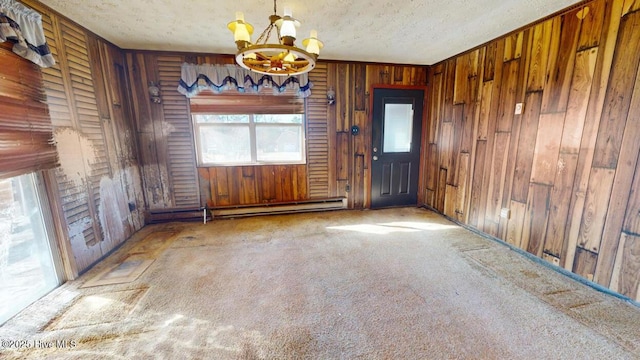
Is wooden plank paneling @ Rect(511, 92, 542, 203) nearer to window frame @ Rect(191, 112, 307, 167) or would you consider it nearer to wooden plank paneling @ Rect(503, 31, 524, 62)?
wooden plank paneling @ Rect(503, 31, 524, 62)

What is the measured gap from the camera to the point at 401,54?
3295 mm

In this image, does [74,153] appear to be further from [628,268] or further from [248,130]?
[628,268]

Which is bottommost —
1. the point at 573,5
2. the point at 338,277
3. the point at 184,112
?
the point at 338,277

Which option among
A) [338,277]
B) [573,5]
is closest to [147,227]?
[338,277]

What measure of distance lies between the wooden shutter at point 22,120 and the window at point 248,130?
1.51 m

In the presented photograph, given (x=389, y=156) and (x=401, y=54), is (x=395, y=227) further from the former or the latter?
(x=401, y=54)

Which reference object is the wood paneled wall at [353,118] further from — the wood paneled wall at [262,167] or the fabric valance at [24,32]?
the fabric valance at [24,32]

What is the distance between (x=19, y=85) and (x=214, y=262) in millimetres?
1997

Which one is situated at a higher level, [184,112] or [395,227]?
[184,112]

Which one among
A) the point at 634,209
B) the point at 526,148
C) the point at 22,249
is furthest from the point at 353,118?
the point at 22,249

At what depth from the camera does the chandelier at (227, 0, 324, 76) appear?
1.50 m

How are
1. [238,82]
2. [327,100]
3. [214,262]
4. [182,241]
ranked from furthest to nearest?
[327,100]
[238,82]
[182,241]
[214,262]

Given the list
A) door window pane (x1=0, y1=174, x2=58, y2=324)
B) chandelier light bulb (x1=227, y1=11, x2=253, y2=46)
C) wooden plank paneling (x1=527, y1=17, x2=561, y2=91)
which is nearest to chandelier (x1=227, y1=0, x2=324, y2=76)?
chandelier light bulb (x1=227, y1=11, x2=253, y2=46)

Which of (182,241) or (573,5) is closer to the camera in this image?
(573,5)
